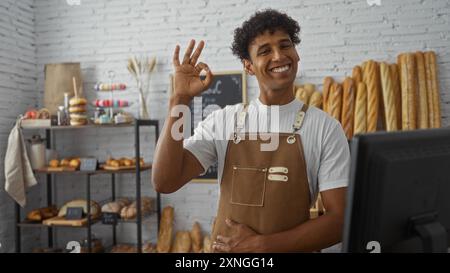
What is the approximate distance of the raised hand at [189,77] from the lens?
1.52m

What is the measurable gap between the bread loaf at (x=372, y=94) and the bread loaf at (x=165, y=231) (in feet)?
6.12

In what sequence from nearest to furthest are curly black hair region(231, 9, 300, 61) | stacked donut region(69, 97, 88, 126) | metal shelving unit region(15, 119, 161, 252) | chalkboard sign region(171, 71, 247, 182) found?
curly black hair region(231, 9, 300, 61), metal shelving unit region(15, 119, 161, 252), stacked donut region(69, 97, 88, 126), chalkboard sign region(171, 71, 247, 182)

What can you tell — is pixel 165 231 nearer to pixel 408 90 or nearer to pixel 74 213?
pixel 74 213

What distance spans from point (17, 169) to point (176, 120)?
2.66 metres

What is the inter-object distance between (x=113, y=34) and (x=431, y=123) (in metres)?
2.91

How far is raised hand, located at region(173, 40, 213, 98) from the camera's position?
1.52m

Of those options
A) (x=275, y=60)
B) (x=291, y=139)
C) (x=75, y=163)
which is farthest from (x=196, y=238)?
(x=275, y=60)

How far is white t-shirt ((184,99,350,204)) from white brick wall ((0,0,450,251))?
2015mm

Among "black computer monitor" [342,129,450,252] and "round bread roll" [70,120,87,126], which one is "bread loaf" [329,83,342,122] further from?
"black computer monitor" [342,129,450,252]

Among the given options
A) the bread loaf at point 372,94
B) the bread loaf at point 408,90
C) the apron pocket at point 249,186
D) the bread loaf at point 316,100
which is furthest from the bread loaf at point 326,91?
the apron pocket at point 249,186

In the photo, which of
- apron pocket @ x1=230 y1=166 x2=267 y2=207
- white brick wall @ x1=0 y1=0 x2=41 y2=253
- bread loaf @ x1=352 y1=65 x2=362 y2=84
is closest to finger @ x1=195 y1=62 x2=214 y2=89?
apron pocket @ x1=230 y1=166 x2=267 y2=207

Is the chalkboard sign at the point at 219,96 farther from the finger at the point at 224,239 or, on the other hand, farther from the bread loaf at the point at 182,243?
the finger at the point at 224,239

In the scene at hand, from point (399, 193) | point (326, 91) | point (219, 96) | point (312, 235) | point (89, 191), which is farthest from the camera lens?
point (219, 96)

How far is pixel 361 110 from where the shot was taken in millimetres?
3201
